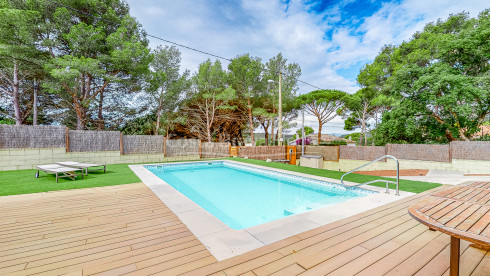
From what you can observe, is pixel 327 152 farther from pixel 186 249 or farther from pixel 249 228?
pixel 186 249

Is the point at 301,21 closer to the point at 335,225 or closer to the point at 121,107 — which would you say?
the point at 335,225

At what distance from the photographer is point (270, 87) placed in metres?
18.5

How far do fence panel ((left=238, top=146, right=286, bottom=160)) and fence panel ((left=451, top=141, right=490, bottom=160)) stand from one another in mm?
8609

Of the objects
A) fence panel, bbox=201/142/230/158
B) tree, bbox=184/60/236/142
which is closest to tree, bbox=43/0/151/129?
tree, bbox=184/60/236/142

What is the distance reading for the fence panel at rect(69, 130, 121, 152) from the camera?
930cm

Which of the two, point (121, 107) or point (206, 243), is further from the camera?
point (121, 107)

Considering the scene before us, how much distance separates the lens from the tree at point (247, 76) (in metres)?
17.6

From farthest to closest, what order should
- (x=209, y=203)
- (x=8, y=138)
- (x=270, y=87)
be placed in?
(x=270, y=87)
(x=8, y=138)
(x=209, y=203)

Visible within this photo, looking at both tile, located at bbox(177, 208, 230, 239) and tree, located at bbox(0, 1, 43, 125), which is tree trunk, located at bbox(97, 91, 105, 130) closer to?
tree, located at bbox(0, 1, 43, 125)

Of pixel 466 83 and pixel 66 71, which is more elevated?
pixel 66 71

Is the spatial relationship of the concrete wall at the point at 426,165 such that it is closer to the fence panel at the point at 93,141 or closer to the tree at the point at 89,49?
the fence panel at the point at 93,141

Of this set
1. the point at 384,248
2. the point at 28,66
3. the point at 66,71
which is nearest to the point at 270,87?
the point at 66,71

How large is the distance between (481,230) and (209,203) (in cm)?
482

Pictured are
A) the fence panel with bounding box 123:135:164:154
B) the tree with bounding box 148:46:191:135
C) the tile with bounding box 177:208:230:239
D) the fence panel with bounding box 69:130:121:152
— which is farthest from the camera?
the tree with bounding box 148:46:191:135
